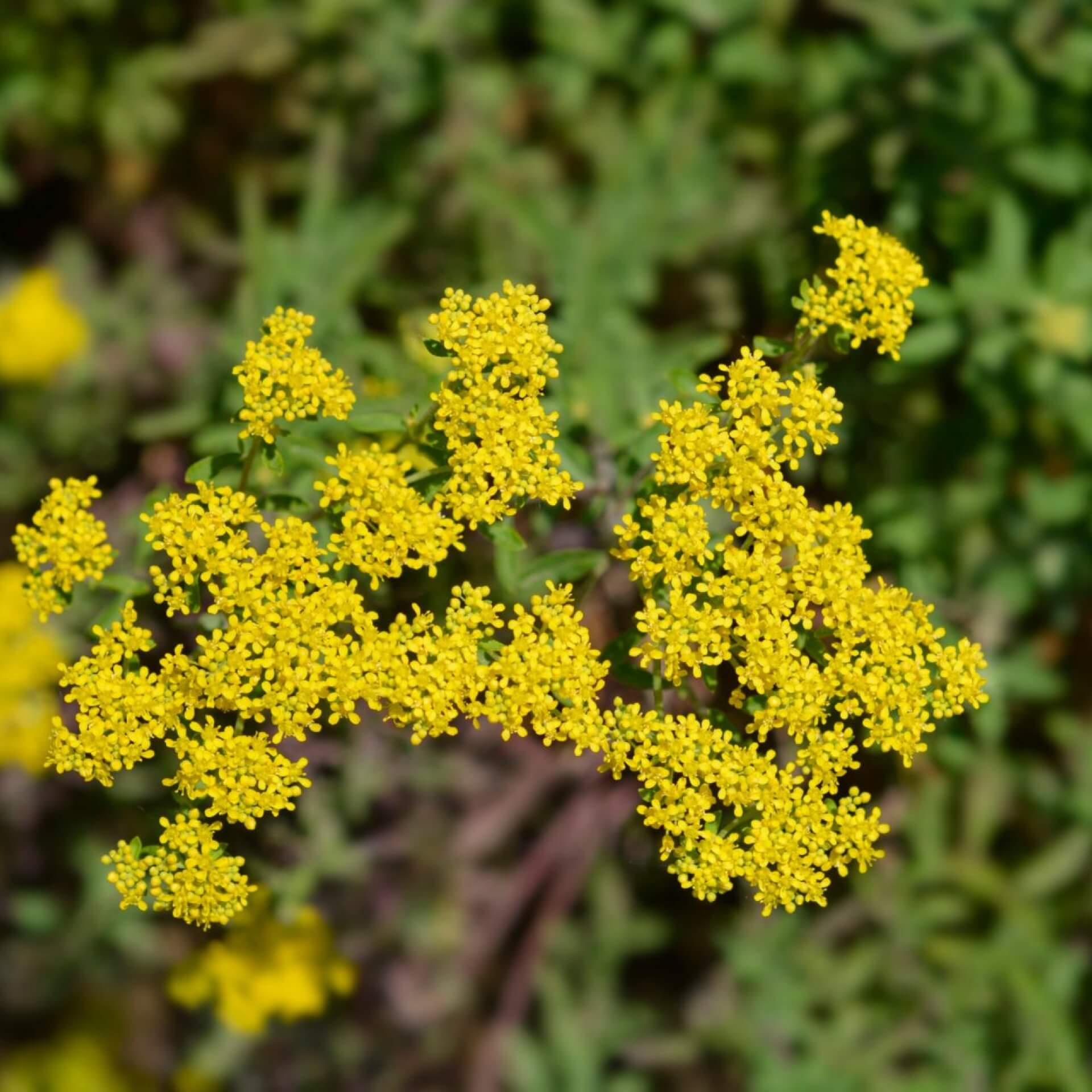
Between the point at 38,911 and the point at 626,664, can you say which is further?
the point at 38,911

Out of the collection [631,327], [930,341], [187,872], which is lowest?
[187,872]

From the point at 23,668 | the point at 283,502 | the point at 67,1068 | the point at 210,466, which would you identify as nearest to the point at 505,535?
the point at 283,502

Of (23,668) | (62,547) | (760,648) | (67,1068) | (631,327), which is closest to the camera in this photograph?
(760,648)

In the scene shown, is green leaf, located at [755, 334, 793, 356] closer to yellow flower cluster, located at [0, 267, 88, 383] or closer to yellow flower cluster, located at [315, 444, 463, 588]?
yellow flower cluster, located at [315, 444, 463, 588]

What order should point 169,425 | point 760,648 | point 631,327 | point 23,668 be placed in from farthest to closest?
point 631,327 → point 23,668 → point 169,425 → point 760,648

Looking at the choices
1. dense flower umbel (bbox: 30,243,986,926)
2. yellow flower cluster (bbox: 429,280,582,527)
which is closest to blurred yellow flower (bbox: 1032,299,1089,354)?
Answer: dense flower umbel (bbox: 30,243,986,926)

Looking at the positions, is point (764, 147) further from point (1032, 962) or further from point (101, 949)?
point (101, 949)

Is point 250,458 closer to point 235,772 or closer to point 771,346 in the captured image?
point 235,772
